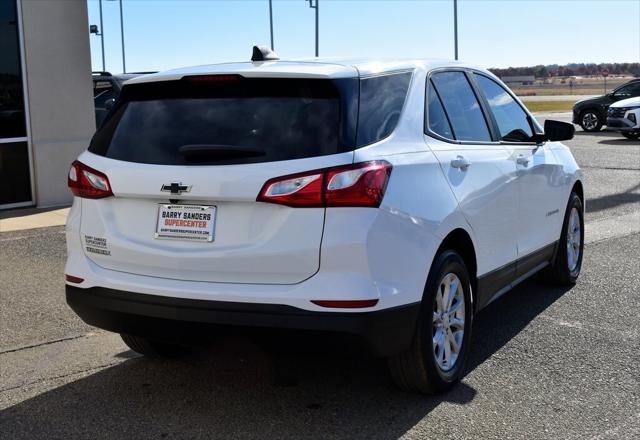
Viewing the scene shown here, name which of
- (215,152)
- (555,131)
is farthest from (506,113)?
(215,152)

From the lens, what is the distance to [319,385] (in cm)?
463

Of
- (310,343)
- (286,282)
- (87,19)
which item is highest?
(87,19)

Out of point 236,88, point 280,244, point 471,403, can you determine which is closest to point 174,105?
point 236,88

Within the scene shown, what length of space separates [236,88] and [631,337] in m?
3.11

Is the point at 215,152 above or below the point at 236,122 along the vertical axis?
below

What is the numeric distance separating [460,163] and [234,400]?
172cm

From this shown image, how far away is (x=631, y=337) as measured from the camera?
553 centimetres

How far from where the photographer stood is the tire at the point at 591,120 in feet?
88.5

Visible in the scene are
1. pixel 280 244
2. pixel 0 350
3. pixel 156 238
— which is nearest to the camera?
pixel 280 244

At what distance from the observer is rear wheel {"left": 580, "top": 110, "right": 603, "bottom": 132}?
88.6 ft

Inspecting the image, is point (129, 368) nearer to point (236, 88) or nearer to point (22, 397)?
point (22, 397)

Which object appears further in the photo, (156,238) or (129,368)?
(129,368)

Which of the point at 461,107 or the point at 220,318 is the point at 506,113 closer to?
the point at 461,107

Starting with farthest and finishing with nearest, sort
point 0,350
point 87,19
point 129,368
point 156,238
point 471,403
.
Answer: point 87,19 < point 0,350 < point 129,368 < point 471,403 < point 156,238
